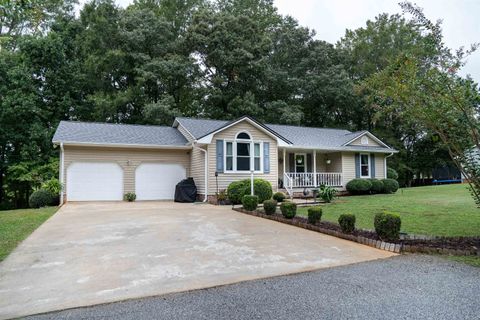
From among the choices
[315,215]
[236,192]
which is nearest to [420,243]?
[315,215]

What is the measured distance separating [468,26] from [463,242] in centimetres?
503

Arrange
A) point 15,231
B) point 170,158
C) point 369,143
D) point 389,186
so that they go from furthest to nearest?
point 369,143 < point 389,186 < point 170,158 < point 15,231

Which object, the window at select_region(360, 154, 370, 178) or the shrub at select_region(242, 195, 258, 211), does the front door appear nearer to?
the window at select_region(360, 154, 370, 178)

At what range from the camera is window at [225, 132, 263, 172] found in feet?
51.2

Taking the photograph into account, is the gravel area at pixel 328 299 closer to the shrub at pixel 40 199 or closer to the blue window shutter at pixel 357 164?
the shrub at pixel 40 199

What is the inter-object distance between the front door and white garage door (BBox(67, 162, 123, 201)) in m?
9.66

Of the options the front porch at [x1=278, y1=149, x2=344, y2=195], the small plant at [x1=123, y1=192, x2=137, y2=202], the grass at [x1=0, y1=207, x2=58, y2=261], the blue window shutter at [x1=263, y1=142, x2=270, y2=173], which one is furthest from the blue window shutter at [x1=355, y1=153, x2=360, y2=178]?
the grass at [x1=0, y1=207, x2=58, y2=261]

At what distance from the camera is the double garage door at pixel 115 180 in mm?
15125

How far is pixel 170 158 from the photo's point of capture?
1683 cm

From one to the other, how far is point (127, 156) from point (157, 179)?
182 centimetres

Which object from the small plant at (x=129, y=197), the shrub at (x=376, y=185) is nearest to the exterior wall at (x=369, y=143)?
the shrub at (x=376, y=185)

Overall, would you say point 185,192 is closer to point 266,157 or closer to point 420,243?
point 266,157

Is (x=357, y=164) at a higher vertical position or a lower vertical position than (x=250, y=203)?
higher

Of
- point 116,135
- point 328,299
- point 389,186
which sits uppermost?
point 116,135
